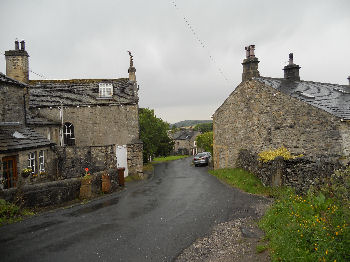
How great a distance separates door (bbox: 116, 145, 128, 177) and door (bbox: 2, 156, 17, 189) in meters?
7.96

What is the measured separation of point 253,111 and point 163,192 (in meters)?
9.17

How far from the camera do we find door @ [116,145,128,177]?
21.0 metres

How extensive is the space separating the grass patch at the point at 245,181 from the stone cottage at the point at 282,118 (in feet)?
8.00

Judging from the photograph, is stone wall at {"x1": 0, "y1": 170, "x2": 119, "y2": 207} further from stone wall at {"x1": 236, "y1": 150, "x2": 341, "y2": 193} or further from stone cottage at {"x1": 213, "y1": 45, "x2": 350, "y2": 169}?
stone cottage at {"x1": 213, "y1": 45, "x2": 350, "y2": 169}

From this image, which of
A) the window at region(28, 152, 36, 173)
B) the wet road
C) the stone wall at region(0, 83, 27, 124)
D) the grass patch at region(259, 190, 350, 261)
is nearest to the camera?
the grass patch at region(259, 190, 350, 261)

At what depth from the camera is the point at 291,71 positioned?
23562 mm

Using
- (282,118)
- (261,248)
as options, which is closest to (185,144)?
(282,118)

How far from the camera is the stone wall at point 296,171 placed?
34.8 ft

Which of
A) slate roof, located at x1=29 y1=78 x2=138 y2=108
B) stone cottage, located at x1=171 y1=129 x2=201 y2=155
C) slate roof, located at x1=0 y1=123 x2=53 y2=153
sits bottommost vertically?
stone cottage, located at x1=171 y1=129 x2=201 y2=155

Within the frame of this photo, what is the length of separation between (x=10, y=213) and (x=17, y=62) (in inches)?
608

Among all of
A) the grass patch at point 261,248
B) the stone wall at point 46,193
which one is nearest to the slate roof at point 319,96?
the grass patch at point 261,248

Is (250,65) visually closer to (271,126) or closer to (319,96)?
(271,126)

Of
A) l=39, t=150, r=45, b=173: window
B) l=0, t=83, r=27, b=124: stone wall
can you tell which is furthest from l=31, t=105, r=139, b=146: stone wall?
l=39, t=150, r=45, b=173: window

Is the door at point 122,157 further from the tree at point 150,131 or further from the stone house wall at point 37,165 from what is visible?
the tree at point 150,131
